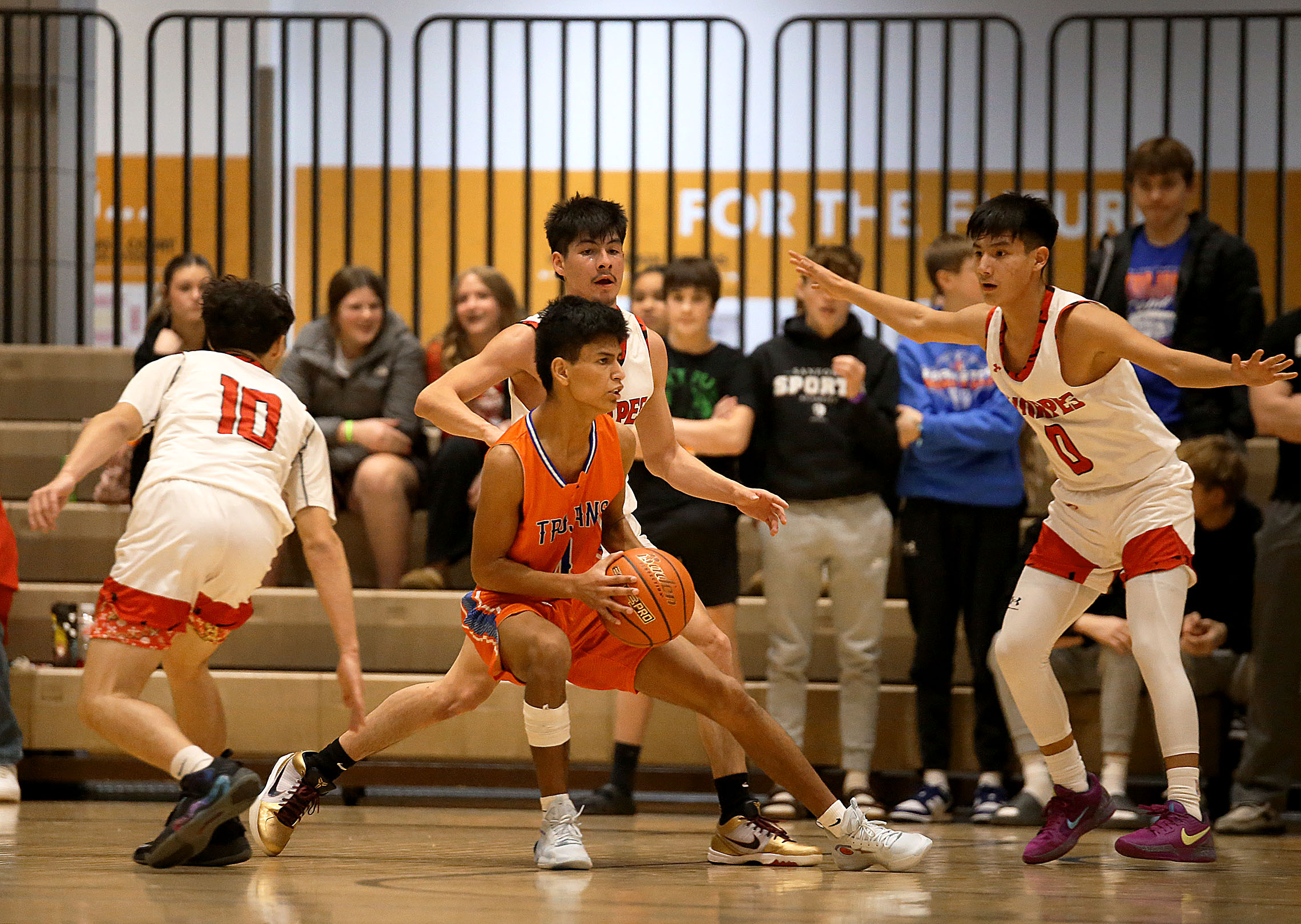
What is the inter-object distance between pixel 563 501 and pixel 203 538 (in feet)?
3.31

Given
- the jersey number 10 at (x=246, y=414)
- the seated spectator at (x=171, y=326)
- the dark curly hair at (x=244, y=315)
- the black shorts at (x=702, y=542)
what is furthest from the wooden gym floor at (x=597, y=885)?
the seated spectator at (x=171, y=326)

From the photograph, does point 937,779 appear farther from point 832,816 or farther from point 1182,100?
point 1182,100

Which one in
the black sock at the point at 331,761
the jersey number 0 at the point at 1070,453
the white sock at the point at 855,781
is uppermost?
the jersey number 0 at the point at 1070,453

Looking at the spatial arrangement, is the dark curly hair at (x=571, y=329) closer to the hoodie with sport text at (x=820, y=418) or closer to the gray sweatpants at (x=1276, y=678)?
the hoodie with sport text at (x=820, y=418)

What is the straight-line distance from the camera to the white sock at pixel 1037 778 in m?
4.97

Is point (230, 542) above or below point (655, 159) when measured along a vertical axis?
below

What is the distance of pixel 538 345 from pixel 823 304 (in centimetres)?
198

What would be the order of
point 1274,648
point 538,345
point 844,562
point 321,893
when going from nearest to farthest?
point 321,893 → point 538,345 → point 1274,648 → point 844,562

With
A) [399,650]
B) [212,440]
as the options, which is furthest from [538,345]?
[399,650]

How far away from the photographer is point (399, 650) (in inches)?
231

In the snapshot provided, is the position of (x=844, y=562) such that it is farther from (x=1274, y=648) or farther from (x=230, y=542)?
(x=230, y=542)

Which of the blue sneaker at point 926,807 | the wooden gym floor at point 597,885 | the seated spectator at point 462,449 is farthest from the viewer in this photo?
the seated spectator at point 462,449

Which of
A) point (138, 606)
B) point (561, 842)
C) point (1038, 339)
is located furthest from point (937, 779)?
point (138, 606)

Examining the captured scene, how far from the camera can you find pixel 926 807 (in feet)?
16.7
